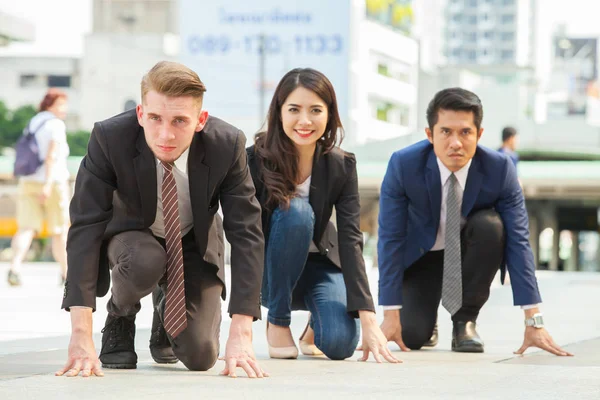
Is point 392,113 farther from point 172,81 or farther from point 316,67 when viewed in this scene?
point 172,81

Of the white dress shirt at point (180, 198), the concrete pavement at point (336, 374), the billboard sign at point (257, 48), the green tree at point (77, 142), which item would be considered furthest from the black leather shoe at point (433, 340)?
the green tree at point (77, 142)

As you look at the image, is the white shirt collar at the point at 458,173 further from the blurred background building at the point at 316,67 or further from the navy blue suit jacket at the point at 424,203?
the blurred background building at the point at 316,67

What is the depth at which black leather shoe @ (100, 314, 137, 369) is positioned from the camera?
15.4ft

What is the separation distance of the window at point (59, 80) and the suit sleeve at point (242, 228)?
88.6m

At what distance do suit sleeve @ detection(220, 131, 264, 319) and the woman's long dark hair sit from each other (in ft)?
2.54

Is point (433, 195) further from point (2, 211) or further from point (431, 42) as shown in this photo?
point (431, 42)

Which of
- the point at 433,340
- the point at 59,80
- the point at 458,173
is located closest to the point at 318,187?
the point at 458,173

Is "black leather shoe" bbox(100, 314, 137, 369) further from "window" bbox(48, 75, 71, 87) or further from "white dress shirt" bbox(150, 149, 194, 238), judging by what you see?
"window" bbox(48, 75, 71, 87)

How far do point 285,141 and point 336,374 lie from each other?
1316mm

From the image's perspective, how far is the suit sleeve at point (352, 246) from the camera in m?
5.25

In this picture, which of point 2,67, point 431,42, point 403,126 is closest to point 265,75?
point 403,126

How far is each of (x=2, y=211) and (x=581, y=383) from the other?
2506 inches

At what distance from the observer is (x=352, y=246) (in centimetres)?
534

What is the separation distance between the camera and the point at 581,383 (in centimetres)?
427
